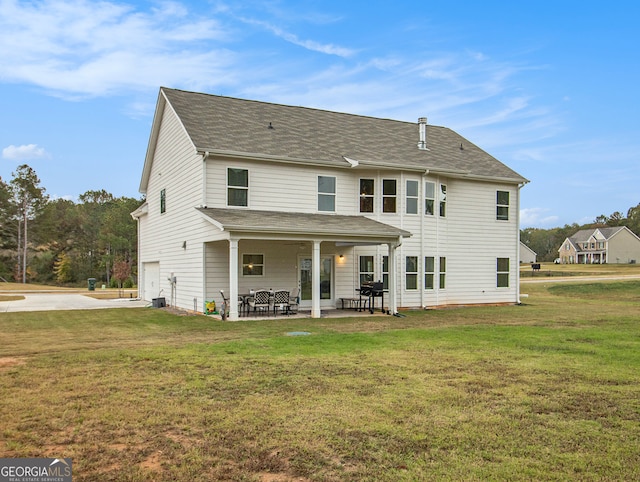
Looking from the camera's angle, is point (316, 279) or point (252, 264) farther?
point (252, 264)

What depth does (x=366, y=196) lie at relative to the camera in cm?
1881

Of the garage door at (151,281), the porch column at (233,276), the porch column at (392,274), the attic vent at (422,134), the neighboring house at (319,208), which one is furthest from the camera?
the garage door at (151,281)

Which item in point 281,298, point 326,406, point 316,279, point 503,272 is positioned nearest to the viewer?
point 326,406

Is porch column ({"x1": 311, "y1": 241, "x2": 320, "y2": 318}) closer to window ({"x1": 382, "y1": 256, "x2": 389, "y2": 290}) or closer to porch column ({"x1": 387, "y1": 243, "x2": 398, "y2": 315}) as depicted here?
porch column ({"x1": 387, "y1": 243, "x2": 398, "y2": 315})

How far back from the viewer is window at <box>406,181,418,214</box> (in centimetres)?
1903

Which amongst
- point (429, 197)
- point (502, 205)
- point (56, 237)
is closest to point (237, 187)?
point (429, 197)

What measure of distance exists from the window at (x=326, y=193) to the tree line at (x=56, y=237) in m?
39.0

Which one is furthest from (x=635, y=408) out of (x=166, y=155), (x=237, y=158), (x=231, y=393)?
(x=166, y=155)

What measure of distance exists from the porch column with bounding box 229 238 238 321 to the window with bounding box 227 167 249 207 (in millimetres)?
2765

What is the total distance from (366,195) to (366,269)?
279 cm

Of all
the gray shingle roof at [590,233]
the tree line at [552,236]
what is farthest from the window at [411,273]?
the tree line at [552,236]

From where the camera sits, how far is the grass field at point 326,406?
4.18 metres
